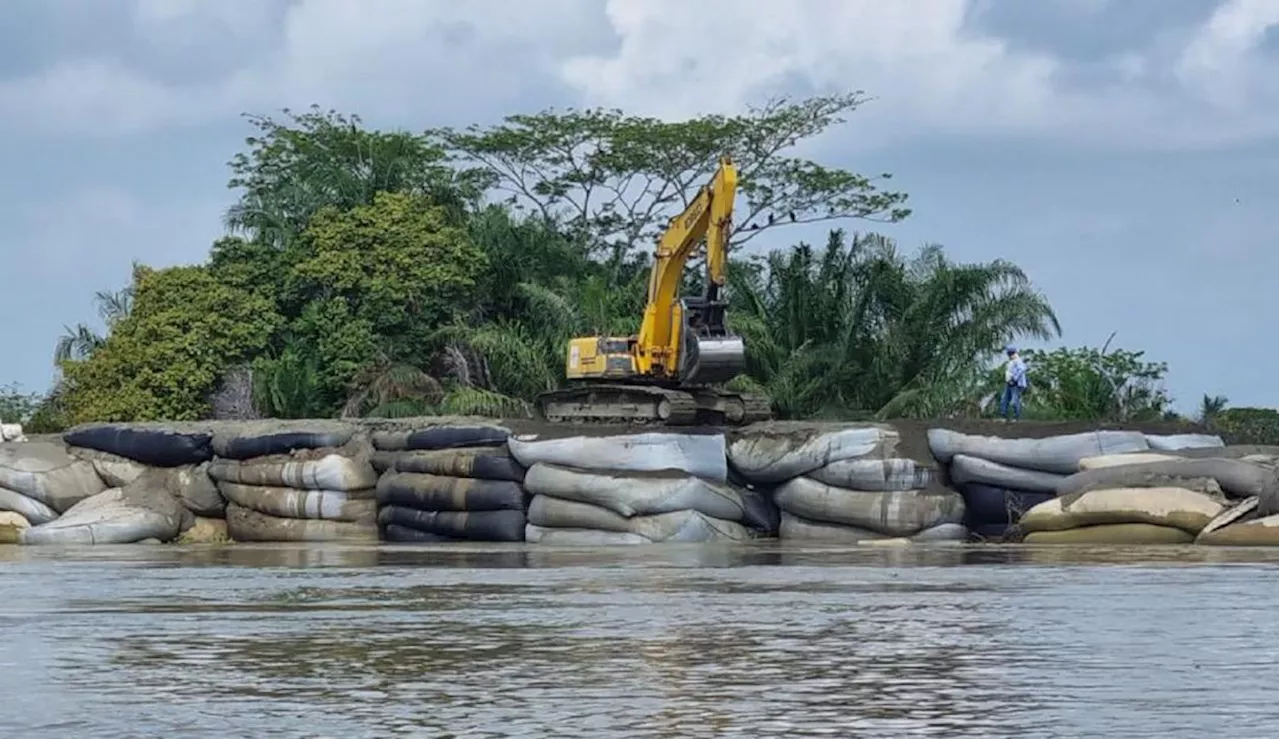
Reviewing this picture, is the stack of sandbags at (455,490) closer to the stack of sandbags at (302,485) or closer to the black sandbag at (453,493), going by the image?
the black sandbag at (453,493)

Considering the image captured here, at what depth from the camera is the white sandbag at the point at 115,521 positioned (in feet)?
81.1

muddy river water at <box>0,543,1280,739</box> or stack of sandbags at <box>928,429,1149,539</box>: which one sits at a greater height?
stack of sandbags at <box>928,429,1149,539</box>

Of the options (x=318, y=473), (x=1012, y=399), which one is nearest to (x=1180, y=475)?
(x=1012, y=399)

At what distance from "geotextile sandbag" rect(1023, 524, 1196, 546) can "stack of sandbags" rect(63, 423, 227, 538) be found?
10.8 m

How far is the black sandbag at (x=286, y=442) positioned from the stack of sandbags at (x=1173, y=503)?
9.05 m

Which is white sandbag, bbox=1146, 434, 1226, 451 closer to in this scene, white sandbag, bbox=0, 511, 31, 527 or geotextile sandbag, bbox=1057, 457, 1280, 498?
geotextile sandbag, bbox=1057, 457, 1280, 498

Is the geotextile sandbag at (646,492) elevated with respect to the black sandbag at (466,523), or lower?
elevated

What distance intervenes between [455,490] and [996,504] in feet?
19.5

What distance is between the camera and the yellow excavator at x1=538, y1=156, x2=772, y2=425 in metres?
27.0

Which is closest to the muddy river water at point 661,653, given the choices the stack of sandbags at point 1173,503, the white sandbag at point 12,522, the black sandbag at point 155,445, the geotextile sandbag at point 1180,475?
the stack of sandbags at point 1173,503

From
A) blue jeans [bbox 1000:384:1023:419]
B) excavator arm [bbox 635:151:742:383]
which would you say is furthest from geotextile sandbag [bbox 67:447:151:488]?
blue jeans [bbox 1000:384:1023:419]

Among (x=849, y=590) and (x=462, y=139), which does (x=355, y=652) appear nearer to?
(x=849, y=590)

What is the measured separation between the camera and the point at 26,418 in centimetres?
4469

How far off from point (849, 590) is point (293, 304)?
2829 centimetres
